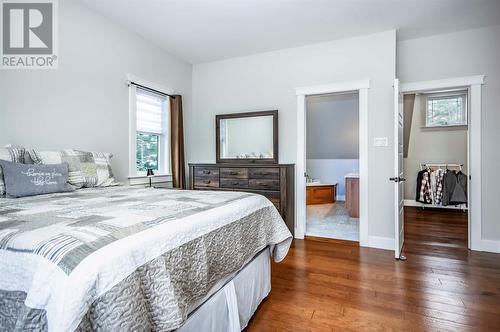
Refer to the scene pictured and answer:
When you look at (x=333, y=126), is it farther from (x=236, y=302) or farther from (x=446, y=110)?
(x=236, y=302)

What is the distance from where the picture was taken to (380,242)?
3234 mm

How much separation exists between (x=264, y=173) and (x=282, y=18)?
1.83 meters

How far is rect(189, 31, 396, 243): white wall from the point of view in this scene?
3.21m

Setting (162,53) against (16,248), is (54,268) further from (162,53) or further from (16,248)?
(162,53)

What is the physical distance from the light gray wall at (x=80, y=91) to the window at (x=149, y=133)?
171mm

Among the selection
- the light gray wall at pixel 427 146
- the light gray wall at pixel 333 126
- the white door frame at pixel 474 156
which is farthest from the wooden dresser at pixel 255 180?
the light gray wall at pixel 427 146

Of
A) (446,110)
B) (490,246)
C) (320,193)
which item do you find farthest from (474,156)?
(320,193)

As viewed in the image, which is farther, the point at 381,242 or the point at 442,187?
the point at 442,187

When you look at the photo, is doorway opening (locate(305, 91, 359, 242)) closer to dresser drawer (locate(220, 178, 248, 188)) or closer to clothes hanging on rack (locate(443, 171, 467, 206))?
dresser drawer (locate(220, 178, 248, 188))

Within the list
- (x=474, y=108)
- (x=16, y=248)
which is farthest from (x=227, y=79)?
(x=16, y=248)

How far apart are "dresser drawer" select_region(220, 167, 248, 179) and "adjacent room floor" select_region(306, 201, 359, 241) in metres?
1.24

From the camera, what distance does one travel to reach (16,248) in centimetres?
77

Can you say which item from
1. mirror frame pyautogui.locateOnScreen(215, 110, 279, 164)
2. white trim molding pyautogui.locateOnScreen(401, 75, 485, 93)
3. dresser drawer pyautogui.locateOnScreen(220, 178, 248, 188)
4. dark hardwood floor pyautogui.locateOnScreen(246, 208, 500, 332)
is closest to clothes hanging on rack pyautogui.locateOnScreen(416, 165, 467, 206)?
dark hardwood floor pyautogui.locateOnScreen(246, 208, 500, 332)

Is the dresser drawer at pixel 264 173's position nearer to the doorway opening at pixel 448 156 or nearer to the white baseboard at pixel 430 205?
the doorway opening at pixel 448 156
